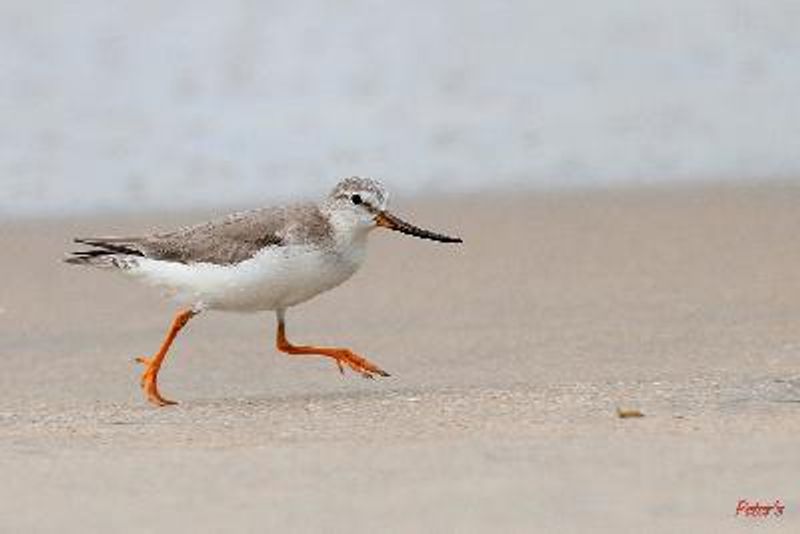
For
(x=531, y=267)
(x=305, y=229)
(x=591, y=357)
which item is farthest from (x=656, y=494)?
(x=531, y=267)

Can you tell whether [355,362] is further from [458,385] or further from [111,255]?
[111,255]

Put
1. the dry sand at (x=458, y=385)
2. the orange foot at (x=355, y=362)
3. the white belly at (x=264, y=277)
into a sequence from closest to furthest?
the dry sand at (x=458, y=385) → the white belly at (x=264, y=277) → the orange foot at (x=355, y=362)

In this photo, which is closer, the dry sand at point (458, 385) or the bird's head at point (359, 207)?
the dry sand at point (458, 385)

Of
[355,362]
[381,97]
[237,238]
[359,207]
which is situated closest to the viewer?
[237,238]

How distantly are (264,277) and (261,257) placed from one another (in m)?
0.08

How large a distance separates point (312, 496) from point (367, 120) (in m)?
8.74

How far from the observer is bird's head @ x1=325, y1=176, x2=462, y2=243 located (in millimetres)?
8141

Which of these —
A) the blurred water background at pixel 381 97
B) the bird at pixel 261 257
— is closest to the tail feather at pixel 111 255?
the bird at pixel 261 257

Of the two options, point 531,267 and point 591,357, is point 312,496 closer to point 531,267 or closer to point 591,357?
point 591,357

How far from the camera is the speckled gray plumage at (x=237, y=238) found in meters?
8.00

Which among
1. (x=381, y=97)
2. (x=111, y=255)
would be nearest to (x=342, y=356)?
(x=111, y=255)

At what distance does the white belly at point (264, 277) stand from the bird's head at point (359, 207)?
104 mm

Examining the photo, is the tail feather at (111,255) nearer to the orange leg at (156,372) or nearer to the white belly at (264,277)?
the white belly at (264,277)

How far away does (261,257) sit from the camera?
7.97 metres
